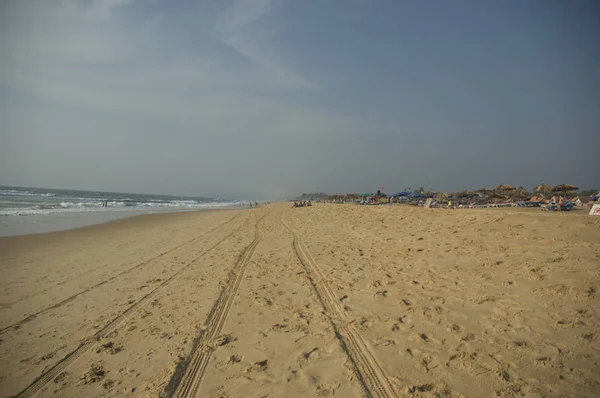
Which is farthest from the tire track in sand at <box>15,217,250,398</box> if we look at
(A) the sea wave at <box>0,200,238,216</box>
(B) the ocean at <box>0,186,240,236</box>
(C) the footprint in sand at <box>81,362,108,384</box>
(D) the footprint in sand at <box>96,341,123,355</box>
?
(A) the sea wave at <box>0,200,238,216</box>

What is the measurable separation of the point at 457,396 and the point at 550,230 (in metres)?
6.08

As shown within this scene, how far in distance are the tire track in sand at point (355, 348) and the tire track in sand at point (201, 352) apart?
1.81 m

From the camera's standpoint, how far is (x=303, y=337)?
3.96 metres

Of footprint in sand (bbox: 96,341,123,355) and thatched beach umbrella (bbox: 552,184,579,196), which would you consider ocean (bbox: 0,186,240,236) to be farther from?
thatched beach umbrella (bbox: 552,184,579,196)

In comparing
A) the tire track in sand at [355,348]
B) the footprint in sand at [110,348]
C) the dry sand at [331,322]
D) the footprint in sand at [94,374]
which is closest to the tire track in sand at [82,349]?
the dry sand at [331,322]

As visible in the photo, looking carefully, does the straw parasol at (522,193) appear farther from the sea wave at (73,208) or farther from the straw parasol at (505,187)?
the sea wave at (73,208)

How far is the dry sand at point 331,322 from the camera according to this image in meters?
3.05

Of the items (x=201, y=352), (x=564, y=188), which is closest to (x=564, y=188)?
(x=564, y=188)

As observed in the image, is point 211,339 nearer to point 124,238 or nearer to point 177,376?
point 177,376

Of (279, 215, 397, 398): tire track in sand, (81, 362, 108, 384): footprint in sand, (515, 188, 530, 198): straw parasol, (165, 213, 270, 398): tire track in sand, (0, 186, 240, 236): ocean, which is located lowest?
(81, 362, 108, 384): footprint in sand

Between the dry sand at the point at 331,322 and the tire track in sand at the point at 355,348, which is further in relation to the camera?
the dry sand at the point at 331,322

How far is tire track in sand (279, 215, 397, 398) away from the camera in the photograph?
2906 millimetres

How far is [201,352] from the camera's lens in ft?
12.1

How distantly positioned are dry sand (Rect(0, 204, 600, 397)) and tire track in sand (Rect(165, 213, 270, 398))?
0.9 inches
